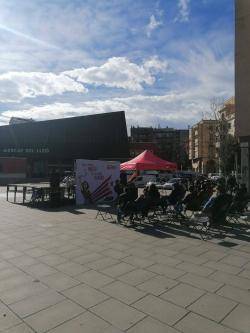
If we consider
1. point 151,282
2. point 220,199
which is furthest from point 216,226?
point 151,282

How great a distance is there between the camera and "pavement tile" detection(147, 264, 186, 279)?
19.5 feet

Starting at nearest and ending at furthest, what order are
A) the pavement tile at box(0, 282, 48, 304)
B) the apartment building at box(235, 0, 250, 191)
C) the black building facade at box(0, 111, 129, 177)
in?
the pavement tile at box(0, 282, 48, 304) → the apartment building at box(235, 0, 250, 191) → the black building facade at box(0, 111, 129, 177)

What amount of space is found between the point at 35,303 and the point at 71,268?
159 cm

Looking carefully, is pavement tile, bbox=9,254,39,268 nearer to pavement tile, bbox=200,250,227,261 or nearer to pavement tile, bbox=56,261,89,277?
pavement tile, bbox=56,261,89,277

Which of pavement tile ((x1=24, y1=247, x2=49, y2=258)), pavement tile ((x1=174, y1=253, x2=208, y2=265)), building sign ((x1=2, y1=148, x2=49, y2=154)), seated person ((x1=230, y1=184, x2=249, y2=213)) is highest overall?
building sign ((x1=2, y1=148, x2=49, y2=154))

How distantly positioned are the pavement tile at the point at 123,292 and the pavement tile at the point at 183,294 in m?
0.38

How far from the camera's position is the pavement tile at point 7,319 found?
13.6ft

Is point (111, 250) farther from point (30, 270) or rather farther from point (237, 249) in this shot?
point (237, 249)

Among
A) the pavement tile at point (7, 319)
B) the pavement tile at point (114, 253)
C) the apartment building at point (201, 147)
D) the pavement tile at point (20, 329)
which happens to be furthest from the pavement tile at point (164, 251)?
the apartment building at point (201, 147)

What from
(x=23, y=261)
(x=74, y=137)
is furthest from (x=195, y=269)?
(x=74, y=137)

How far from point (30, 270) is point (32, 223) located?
5218mm

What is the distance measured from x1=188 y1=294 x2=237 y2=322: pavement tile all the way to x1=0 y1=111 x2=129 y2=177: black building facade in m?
60.1

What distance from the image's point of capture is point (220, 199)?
9.65m

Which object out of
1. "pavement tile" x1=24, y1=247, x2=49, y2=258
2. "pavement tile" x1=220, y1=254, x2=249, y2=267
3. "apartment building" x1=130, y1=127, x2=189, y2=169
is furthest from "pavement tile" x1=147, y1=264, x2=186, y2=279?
"apartment building" x1=130, y1=127, x2=189, y2=169
